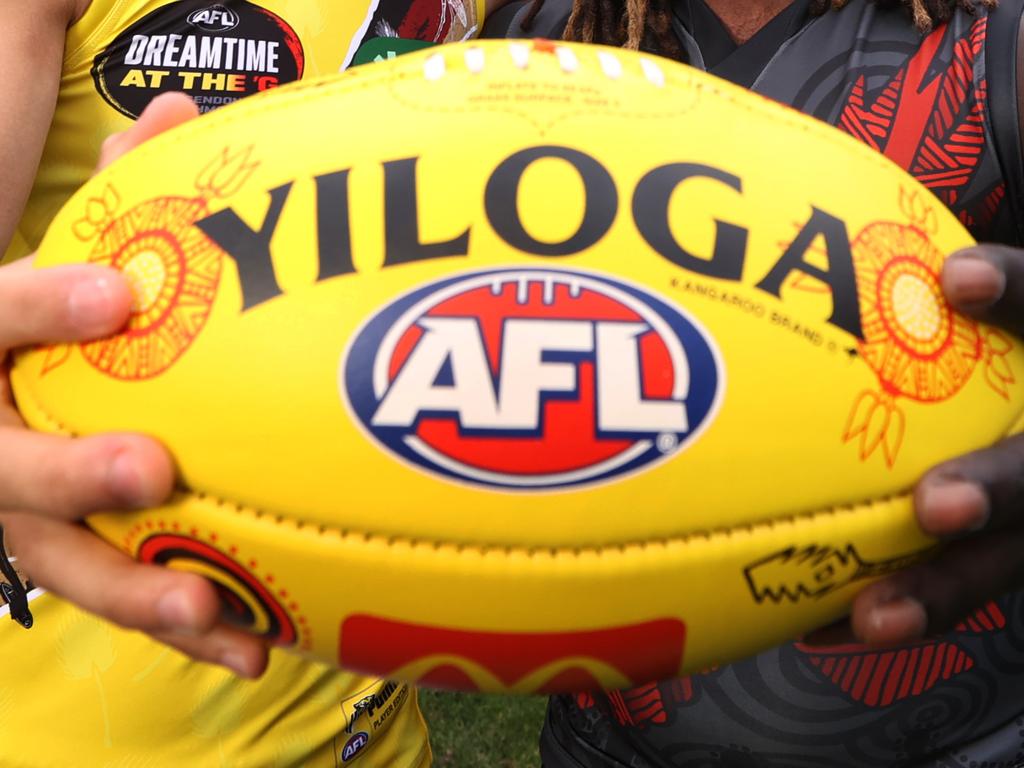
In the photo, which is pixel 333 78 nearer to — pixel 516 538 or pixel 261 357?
pixel 261 357

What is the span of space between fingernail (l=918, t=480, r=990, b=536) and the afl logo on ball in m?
0.21

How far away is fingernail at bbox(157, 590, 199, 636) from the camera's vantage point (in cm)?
80

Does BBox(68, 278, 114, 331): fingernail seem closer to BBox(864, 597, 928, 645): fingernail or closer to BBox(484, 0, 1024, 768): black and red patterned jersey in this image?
BBox(864, 597, 928, 645): fingernail

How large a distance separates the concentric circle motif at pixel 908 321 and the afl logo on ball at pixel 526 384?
0.18m

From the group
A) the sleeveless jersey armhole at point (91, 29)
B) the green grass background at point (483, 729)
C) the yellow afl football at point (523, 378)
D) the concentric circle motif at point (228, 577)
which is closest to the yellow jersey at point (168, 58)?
the sleeveless jersey armhole at point (91, 29)

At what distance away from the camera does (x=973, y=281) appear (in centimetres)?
86

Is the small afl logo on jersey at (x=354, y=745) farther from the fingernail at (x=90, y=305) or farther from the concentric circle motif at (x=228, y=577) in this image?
the fingernail at (x=90, y=305)

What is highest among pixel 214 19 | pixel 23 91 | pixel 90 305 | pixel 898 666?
pixel 214 19

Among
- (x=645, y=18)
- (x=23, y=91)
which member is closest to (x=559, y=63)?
(x=645, y=18)

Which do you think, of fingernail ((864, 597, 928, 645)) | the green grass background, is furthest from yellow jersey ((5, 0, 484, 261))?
the green grass background

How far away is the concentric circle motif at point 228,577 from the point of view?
2.74ft

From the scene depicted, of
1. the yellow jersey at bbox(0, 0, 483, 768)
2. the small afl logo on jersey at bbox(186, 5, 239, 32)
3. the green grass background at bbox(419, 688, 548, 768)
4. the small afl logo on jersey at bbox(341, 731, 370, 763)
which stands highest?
the small afl logo on jersey at bbox(186, 5, 239, 32)

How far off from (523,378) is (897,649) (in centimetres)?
70

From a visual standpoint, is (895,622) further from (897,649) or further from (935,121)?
(935,121)
